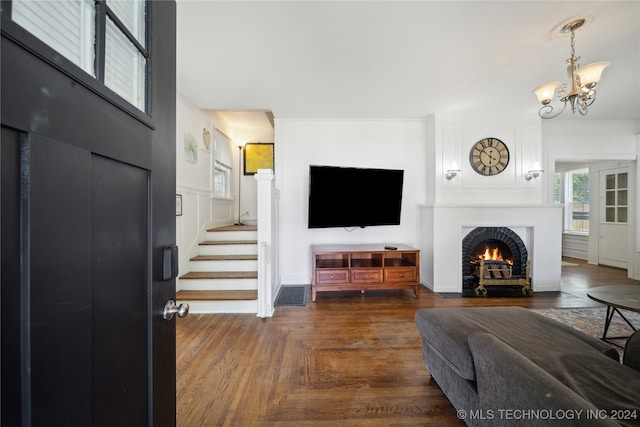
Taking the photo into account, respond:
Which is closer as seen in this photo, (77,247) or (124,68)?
(77,247)

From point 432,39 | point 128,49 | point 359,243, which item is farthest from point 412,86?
point 128,49

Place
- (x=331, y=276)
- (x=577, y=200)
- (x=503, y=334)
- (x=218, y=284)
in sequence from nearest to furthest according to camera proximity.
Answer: (x=503, y=334) → (x=218, y=284) → (x=331, y=276) → (x=577, y=200)

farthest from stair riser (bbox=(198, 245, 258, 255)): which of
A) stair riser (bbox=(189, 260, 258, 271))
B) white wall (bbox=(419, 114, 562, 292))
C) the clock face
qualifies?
the clock face

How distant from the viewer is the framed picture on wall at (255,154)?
209 inches

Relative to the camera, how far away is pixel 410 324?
266 cm

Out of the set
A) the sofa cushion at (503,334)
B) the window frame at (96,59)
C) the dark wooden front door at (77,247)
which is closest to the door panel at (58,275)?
the dark wooden front door at (77,247)

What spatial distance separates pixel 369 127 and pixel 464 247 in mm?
2335

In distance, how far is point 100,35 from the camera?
590mm

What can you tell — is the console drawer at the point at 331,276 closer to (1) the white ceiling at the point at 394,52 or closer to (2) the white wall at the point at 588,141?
(1) the white ceiling at the point at 394,52

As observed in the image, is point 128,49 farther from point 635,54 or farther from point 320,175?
point 635,54

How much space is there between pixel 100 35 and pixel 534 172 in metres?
4.93

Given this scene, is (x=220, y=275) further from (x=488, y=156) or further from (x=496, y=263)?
(x=488, y=156)

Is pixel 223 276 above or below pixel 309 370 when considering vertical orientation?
above

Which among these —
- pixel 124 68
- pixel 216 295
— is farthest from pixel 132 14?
pixel 216 295
